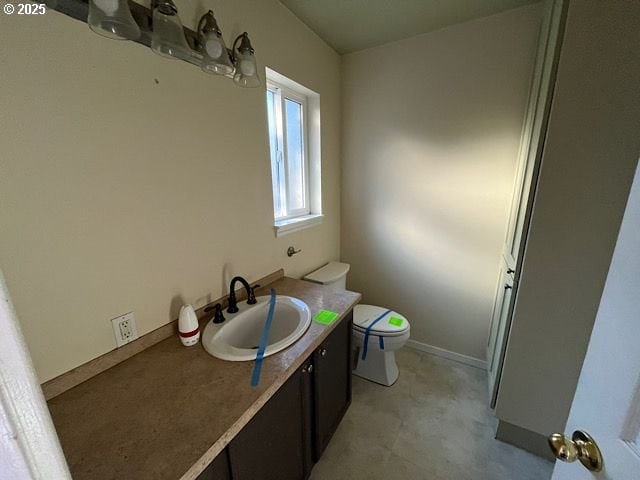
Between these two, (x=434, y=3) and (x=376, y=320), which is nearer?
(x=434, y=3)

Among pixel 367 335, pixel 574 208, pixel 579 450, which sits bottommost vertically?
pixel 367 335

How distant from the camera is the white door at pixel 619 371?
42cm

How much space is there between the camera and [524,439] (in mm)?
1383

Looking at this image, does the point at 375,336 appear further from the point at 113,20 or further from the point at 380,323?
the point at 113,20

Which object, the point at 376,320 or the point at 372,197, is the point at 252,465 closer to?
the point at 376,320

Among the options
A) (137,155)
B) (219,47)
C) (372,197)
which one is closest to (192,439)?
(137,155)

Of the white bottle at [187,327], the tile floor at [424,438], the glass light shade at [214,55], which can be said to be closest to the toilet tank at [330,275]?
the tile floor at [424,438]

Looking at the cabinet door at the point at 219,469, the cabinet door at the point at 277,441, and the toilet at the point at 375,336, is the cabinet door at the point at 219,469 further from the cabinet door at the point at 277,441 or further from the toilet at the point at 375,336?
the toilet at the point at 375,336

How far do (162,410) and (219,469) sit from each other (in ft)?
0.73

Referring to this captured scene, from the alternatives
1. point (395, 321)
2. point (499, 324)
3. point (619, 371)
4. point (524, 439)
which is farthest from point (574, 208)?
point (524, 439)

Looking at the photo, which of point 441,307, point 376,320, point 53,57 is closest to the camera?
point 53,57

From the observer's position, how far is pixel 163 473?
1.84 feet

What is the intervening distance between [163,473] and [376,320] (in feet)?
4.75

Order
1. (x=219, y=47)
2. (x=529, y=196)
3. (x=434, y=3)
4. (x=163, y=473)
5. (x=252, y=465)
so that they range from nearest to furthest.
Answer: (x=163, y=473), (x=252, y=465), (x=219, y=47), (x=529, y=196), (x=434, y=3)
